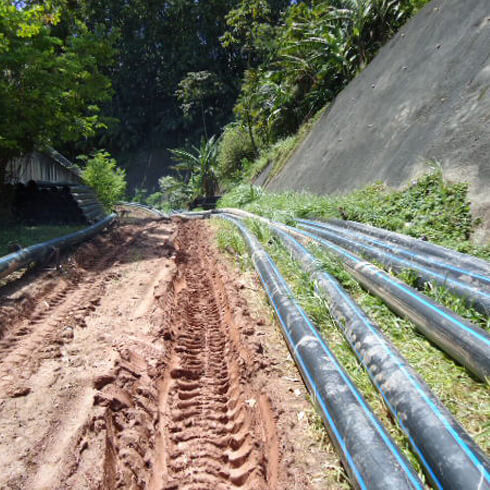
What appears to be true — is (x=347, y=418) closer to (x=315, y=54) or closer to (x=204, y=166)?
(x=315, y=54)

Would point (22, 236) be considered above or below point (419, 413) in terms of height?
below

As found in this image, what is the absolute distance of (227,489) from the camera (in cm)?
185

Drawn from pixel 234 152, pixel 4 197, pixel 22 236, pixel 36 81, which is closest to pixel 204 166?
pixel 234 152

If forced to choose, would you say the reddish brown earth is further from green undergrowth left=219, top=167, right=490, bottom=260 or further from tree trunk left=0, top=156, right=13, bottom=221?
tree trunk left=0, top=156, right=13, bottom=221

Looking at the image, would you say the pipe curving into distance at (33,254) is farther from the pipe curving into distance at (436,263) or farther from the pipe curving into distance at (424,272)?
the pipe curving into distance at (436,263)

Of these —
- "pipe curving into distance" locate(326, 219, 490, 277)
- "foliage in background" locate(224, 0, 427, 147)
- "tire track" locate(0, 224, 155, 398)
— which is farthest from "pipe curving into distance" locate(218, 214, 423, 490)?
"foliage in background" locate(224, 0, 427, 147)

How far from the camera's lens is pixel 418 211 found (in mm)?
4688

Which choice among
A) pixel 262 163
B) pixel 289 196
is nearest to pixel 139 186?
pixel 262 163

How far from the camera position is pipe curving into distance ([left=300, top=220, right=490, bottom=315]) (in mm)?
2545

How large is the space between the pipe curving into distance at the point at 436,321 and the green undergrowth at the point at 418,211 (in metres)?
1.12

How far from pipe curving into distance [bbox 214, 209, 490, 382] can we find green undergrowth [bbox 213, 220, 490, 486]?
7cm

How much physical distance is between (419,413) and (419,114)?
6132 millimetres

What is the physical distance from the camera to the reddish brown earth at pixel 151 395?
1.86m

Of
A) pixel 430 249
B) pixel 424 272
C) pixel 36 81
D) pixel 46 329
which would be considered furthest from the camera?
pixel 36 81
